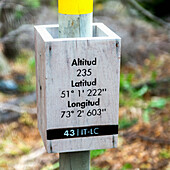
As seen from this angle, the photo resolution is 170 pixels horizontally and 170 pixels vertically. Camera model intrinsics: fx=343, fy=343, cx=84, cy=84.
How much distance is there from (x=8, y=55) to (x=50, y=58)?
5428mm

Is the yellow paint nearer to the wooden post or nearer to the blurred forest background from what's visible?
the wooden post

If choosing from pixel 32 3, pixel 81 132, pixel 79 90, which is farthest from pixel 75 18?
pixel 32 3

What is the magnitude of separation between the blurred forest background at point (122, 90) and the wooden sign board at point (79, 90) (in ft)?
3.49

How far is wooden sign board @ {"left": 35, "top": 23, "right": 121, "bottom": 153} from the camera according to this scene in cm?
180

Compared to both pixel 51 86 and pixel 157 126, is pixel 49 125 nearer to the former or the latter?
pixel 51 86

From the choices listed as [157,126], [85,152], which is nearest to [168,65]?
[157,126]

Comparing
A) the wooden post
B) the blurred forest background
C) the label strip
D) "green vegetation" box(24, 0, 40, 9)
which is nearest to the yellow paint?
the wooden post

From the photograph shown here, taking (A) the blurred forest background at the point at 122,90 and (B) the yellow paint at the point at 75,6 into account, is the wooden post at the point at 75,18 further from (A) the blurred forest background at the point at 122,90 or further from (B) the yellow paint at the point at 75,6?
(A) the blurred forest background at the point at 122,90

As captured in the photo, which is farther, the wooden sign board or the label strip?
the label strip

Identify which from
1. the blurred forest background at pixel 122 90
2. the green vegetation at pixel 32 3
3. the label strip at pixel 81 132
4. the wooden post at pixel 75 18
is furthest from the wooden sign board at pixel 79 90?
the green vegetation at pixel 32 3

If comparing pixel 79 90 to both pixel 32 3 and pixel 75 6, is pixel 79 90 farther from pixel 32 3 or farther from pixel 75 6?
pixel 32 3

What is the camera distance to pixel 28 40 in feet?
18.9

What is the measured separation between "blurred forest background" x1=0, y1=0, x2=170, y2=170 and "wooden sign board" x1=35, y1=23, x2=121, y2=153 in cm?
106

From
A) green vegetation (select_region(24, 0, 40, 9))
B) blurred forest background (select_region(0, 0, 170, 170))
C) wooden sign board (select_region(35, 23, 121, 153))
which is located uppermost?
wooden sign board (select_region(35, 23, 121, 153))
